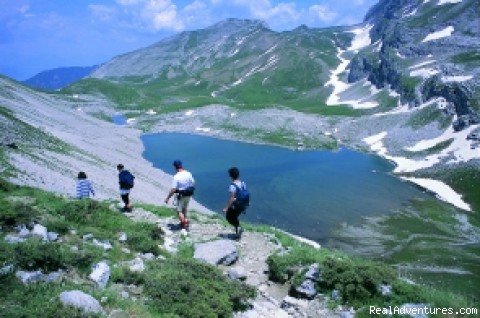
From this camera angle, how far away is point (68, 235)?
18312mm

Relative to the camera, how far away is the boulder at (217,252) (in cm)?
1956

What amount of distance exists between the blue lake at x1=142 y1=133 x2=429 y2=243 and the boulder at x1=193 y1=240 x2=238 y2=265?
129 ft

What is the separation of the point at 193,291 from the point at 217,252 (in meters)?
5.62

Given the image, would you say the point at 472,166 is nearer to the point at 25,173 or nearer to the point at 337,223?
the point at 337,223

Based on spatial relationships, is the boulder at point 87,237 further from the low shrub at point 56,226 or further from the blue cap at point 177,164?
the blue cap at point 177,164

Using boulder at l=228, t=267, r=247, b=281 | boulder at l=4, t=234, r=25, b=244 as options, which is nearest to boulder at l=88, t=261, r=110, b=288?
boulder at l=4, t=234, r=25, b=244

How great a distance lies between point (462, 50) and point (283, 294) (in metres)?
191

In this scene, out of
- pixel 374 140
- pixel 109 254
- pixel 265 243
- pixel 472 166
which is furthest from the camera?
pixel 374 140

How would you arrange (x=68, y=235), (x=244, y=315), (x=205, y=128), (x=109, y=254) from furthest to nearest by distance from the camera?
(x=205, y=128), (x=68, y=235), (x=109, y=254), (x=244, y=315)

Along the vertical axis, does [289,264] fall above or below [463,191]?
above

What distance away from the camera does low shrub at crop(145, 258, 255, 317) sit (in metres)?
13.7

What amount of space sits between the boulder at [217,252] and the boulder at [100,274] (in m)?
5.19

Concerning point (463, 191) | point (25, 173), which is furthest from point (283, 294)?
point (463, 191)

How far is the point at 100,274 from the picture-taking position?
580 inches
